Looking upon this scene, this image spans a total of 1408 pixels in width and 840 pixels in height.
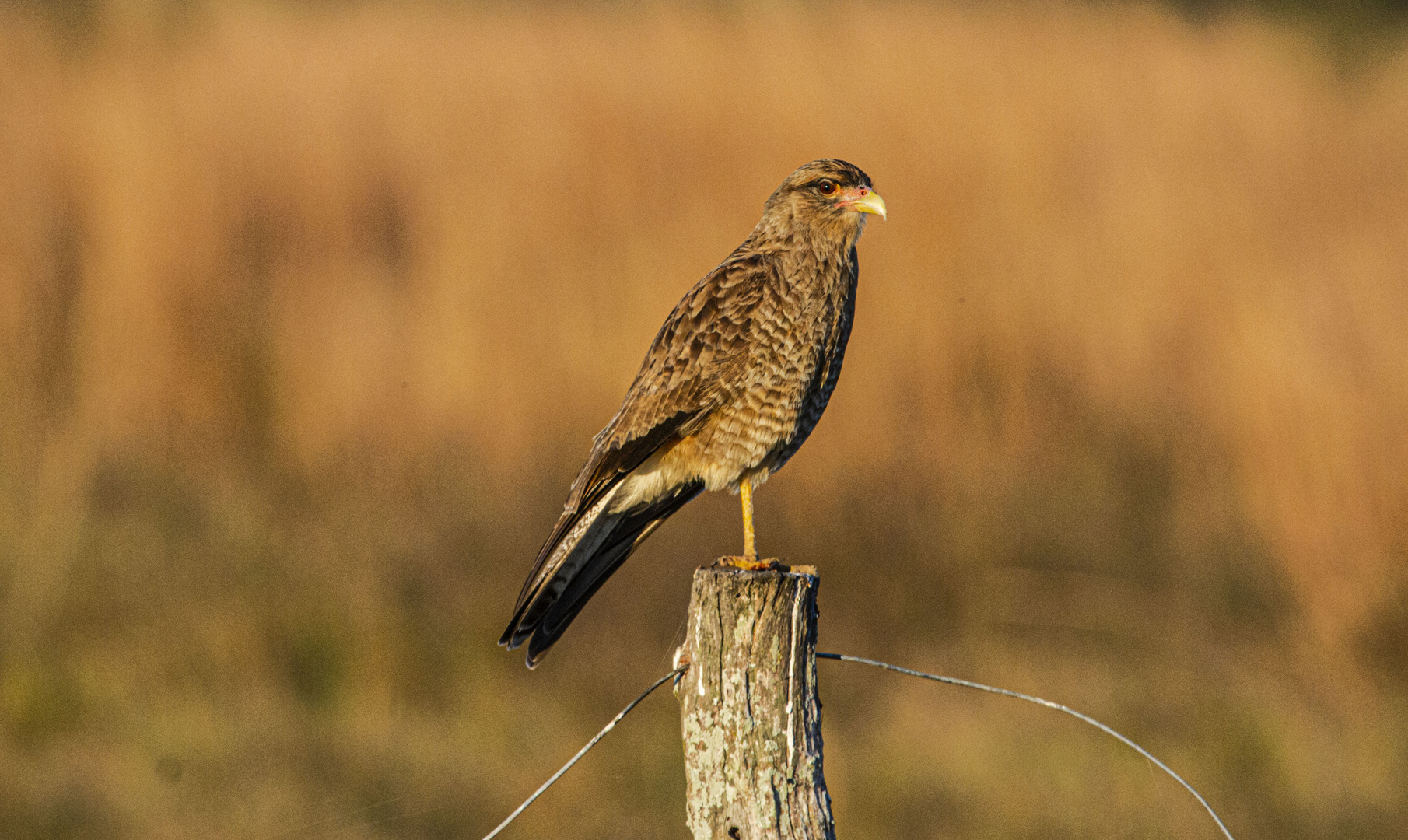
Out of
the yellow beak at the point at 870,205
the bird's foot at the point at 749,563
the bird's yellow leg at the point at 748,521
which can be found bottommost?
the bird's foot at the point at 749,563

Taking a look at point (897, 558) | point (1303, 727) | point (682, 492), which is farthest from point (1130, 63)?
point (682, 492)

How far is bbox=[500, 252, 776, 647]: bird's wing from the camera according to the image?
3.16m

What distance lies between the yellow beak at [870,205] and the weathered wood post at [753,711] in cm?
132

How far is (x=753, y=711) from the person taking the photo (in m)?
2.27

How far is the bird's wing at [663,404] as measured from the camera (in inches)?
124

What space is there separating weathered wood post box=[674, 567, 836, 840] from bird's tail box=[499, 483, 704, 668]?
2.53ft

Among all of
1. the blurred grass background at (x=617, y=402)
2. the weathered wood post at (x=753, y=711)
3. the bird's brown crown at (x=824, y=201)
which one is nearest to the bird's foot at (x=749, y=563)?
the weathered wood post at (x=753, y=711)

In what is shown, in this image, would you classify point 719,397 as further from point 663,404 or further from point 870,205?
point 870,205

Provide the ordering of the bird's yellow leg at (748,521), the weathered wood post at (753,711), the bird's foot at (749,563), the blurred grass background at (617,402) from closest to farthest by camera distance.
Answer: the weathered wood post at (753,711), the bird's foot at (749,563), the bird's yellow leg at (748,521), the blurred grass background at (617,402)

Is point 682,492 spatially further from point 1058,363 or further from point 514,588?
point 1058,363

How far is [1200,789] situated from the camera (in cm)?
474

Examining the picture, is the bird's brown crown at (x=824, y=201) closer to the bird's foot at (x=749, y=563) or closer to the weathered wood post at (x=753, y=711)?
the bird's foot at (x=749, y=563)

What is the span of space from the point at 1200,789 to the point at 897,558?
4.40ft

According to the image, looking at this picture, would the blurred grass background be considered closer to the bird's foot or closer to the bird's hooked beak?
the bird's foot
